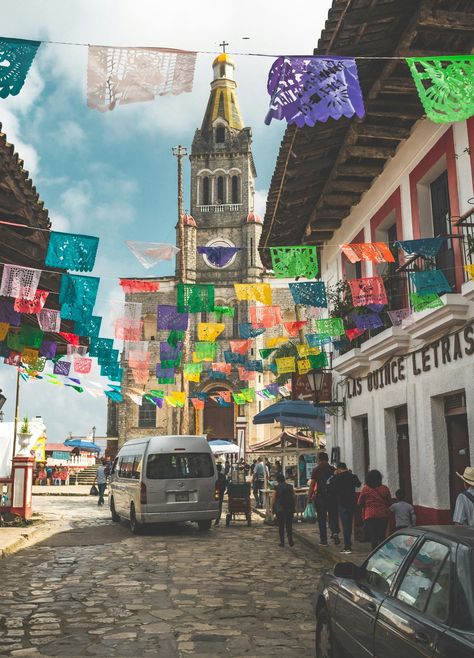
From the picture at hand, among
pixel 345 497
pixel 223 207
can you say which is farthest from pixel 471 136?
pixel 223 207

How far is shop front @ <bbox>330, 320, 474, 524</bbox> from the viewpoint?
31.3ft

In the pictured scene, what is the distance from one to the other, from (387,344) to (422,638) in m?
8.52

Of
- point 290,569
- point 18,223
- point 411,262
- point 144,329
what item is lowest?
point 290,569

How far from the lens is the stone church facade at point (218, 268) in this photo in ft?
148

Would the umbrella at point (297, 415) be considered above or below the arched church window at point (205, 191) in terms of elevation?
below

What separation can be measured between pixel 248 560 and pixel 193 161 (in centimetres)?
4342

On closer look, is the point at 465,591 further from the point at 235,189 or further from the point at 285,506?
the point at 235,189

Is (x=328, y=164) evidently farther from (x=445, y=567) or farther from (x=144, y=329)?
(x=144, y=329)

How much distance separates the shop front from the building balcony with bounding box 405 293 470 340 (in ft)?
0.40

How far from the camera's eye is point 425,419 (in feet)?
34.4

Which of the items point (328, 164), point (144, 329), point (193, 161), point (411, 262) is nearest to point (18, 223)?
point (328, 164)

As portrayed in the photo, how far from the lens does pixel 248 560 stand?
11.1 meters

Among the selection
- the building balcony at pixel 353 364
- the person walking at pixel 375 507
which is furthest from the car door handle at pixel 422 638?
the building balcony at pixel 353 364

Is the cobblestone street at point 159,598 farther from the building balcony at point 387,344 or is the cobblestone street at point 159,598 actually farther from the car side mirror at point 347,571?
Result: the building balcony at point 387,344
